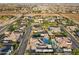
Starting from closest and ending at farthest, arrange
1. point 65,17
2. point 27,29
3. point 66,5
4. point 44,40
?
point 44,40, point 27,29, point 65,17, point 66,5

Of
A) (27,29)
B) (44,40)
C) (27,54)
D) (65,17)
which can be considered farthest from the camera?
(65,17)

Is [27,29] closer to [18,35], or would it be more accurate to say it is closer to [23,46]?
[18,35]

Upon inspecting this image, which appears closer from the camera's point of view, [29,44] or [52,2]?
[29,44]

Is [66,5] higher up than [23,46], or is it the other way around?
[66,5]

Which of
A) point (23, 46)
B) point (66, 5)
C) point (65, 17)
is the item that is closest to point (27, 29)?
point (23, 46)

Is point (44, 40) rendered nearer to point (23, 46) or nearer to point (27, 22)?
point (23, 46)

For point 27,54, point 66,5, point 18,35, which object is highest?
point 66,5
